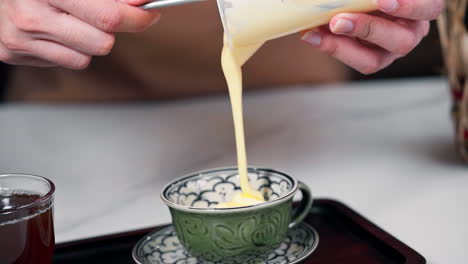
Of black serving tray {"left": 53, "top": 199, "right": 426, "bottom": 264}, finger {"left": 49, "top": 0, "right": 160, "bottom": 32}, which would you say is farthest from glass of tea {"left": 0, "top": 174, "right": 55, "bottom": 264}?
finger {"left": 49, "top": 0, "right": 160, "bottom": 32}

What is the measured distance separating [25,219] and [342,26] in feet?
1.41

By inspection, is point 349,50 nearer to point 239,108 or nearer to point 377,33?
point 377,33

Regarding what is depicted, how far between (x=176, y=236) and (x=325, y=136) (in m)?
0.57

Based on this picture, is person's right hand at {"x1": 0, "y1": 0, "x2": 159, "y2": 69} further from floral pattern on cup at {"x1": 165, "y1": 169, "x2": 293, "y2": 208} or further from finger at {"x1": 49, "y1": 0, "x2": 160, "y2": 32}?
floral pattern on cup at {"x1": 165, "y1": 169, "x2": 293, "y2": 208}

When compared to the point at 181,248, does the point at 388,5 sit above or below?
above

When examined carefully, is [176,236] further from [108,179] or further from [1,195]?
[108,179]

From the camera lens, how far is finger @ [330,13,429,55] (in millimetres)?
718

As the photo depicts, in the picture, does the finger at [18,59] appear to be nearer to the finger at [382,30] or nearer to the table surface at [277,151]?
the table surface at [277,151]

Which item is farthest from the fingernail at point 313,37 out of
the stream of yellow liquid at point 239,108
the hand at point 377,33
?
the stream of yellow liquid at point 239,108

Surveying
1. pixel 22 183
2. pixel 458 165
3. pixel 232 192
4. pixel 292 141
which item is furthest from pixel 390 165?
pixel 22 183

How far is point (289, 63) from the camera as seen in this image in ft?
5.78

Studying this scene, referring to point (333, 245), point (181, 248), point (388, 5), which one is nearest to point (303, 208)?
point (333, 245)

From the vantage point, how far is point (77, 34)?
0.77 meters

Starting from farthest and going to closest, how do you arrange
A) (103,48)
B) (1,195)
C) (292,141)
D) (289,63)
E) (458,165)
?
(289,63)
(292,141)
(458,165)
(103,48)
(1,195)
